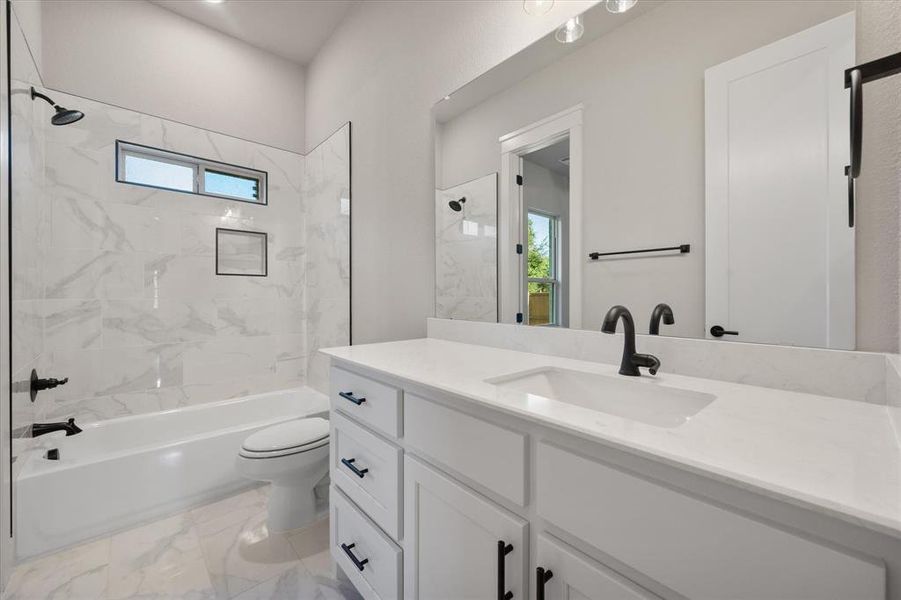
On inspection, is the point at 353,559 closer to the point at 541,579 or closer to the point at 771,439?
the point at 541,579

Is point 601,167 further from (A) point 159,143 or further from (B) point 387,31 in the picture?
(A) point 159,143

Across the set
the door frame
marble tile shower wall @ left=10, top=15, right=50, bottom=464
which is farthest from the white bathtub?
the door frame

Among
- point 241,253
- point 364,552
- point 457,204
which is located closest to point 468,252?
point 457,204

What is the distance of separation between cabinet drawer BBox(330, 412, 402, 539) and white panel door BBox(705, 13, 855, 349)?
97cm

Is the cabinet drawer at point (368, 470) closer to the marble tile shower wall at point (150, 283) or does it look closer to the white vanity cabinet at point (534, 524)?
the white vanity cabinet at point (534, 524)

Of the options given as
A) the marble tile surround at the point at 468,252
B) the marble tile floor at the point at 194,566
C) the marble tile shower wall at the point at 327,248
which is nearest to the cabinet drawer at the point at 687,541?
the marble tile surround at the point at 468,252

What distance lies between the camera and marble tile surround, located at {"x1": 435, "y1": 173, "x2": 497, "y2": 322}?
1.59 m

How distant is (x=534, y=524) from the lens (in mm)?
718

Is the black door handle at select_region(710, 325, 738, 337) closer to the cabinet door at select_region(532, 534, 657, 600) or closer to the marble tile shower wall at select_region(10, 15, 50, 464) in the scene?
the cabinet door at select_region(532, 534, 657, 600)

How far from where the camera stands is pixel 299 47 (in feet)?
9.36

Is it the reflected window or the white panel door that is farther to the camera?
the reflected window

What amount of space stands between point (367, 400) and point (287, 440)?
0.89 meters

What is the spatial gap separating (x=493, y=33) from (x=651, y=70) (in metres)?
0.74

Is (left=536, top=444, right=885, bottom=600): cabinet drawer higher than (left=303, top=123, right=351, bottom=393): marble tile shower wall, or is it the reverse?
(left=303, top=123, right=351, bottom=393): marble tile shower wall
